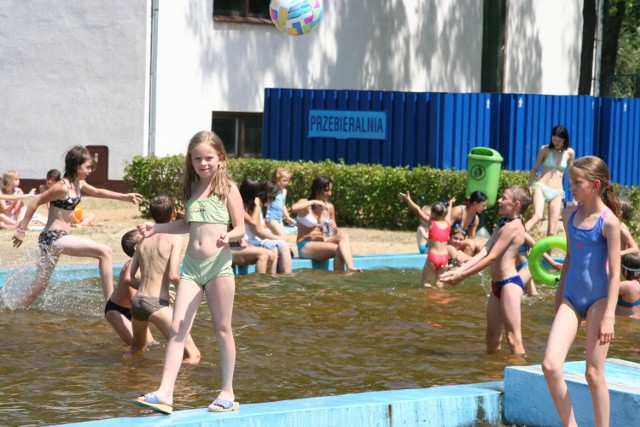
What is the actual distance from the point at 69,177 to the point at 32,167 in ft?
39.8

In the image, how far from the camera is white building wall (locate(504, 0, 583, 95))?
29.0 metres

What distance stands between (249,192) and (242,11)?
428 inches

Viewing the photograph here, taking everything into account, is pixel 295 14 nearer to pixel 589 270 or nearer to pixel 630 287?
pixel 630 287

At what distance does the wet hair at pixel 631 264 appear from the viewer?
1084cm

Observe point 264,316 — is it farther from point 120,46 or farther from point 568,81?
point 568,81

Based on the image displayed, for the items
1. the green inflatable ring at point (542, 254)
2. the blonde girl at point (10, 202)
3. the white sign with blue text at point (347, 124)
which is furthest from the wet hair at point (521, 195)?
the white sign with blue text at point (347, 124)

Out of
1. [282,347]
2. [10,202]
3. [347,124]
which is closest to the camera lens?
[282,347]

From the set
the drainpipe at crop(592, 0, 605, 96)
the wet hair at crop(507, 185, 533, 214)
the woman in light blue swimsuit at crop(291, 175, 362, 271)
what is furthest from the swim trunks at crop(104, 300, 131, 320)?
the drainpipe at crop(592, 0, 605, 96)

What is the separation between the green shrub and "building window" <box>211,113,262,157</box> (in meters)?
3.56

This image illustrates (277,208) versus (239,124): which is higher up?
(239,124)

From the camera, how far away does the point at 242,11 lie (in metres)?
23.8

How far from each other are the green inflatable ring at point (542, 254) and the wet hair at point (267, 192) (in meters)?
3.89

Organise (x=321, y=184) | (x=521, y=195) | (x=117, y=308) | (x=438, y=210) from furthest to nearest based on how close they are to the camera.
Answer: (x=321, y=184) < (x=438, y=210) < (x=117, y=308) < (x=521, y=195)

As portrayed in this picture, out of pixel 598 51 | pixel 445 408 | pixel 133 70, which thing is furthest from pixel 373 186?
pixel 598 51
